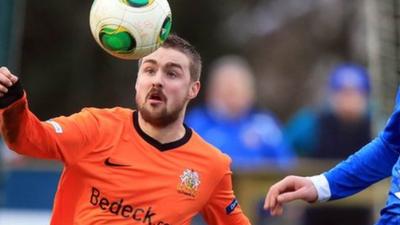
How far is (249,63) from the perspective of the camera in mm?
25719

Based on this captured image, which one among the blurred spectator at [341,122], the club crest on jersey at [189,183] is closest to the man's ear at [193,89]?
the club crest on jersey at [189,183]

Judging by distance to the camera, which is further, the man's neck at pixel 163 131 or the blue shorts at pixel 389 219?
the man's neck at pixel 163 131

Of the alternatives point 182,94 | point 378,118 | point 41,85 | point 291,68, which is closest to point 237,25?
point 291,68

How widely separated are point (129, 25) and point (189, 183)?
1.05 meters

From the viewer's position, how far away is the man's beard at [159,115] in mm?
6996

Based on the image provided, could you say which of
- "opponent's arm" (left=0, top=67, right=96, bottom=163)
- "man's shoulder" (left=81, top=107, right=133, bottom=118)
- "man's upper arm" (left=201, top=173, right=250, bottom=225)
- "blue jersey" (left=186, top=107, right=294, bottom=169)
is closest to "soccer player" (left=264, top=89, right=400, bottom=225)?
"man's upper arm" (left=201, top=173, right=250, bottom=225)

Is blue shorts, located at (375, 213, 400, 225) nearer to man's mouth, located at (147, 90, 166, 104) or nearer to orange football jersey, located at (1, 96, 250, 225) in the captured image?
orange football jersey, located at (1, 96, 250, 225)

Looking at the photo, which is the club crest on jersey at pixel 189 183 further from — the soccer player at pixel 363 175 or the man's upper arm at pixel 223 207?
the soccer player at pixel 363 175

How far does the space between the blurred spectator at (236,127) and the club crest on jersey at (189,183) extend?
178 inches

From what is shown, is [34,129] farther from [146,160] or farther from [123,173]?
[146,160]

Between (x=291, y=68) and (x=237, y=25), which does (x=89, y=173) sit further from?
(x=291, y=68)

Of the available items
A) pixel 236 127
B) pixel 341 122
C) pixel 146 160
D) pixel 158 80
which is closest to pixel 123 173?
pixel 146 160

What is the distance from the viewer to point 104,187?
6.85 meters

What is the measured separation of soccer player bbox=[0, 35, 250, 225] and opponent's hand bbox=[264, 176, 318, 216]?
0.53 m
